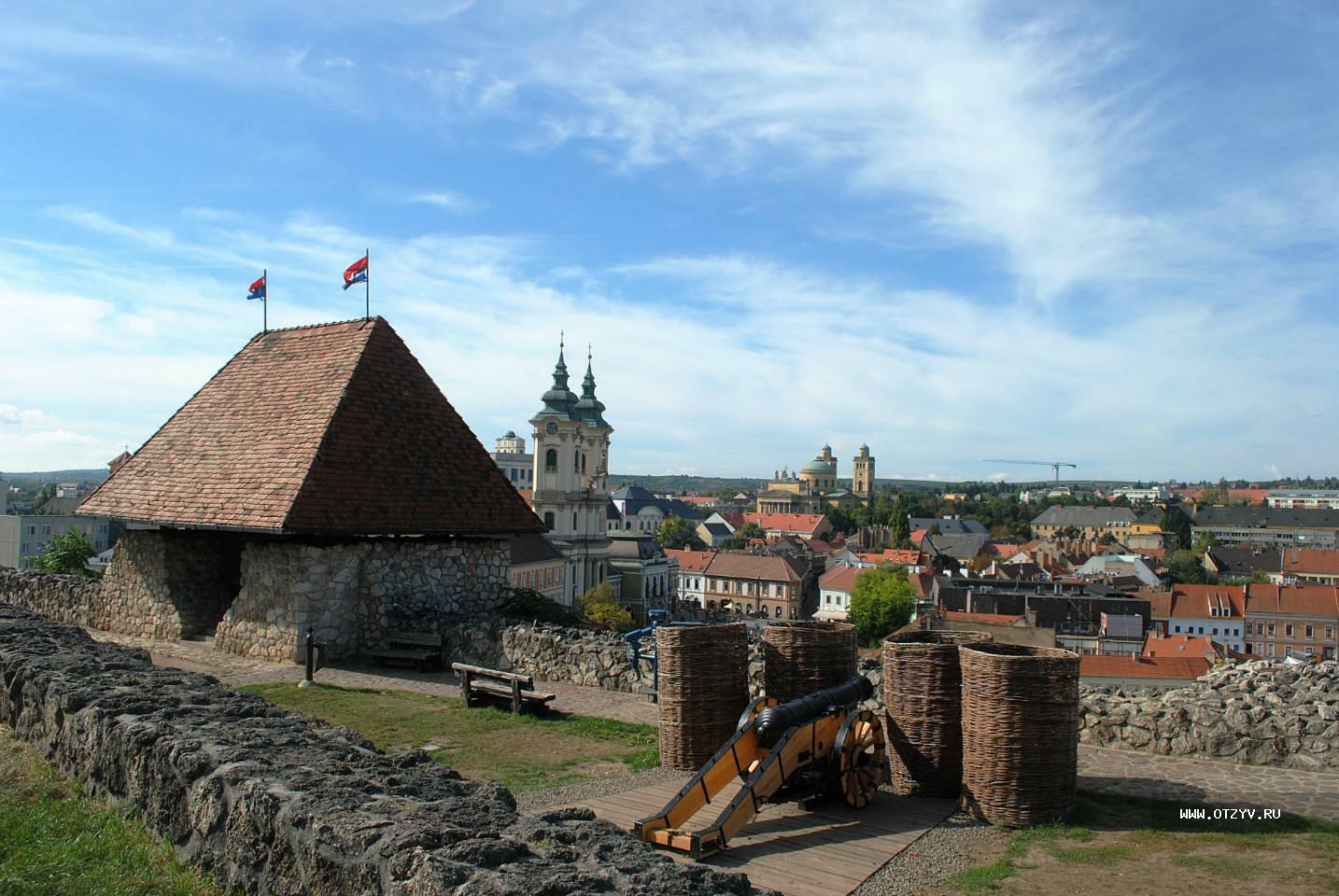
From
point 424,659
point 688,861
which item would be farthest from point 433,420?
point 688,861

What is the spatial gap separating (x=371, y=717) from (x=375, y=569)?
3.79 m

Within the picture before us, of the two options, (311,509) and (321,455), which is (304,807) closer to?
(311,509)

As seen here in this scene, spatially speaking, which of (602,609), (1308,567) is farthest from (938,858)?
(1308,567)

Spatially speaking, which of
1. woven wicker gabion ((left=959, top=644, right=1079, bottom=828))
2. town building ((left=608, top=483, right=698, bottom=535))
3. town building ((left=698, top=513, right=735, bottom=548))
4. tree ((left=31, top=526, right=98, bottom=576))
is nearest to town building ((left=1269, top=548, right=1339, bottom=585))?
town building ((left=698, top=513, right=735, bottom=548))

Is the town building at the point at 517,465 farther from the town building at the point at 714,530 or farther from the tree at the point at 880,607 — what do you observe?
the tree at the point at 880,607

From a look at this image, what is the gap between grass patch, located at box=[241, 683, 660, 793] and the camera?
311 inches

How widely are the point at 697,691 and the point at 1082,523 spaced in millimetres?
173397

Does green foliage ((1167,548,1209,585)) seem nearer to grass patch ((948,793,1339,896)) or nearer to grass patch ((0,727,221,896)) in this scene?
grass patch ((948,793,1339,896))

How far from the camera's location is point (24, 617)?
34.3 ft

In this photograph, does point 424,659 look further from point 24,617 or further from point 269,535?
point 24,617

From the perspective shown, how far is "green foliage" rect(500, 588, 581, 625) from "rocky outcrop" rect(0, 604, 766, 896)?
24.8 feet

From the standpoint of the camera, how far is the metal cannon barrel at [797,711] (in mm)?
6496

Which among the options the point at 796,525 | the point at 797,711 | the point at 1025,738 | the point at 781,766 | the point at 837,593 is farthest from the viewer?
the point at 796,525

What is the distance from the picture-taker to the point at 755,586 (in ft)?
314
